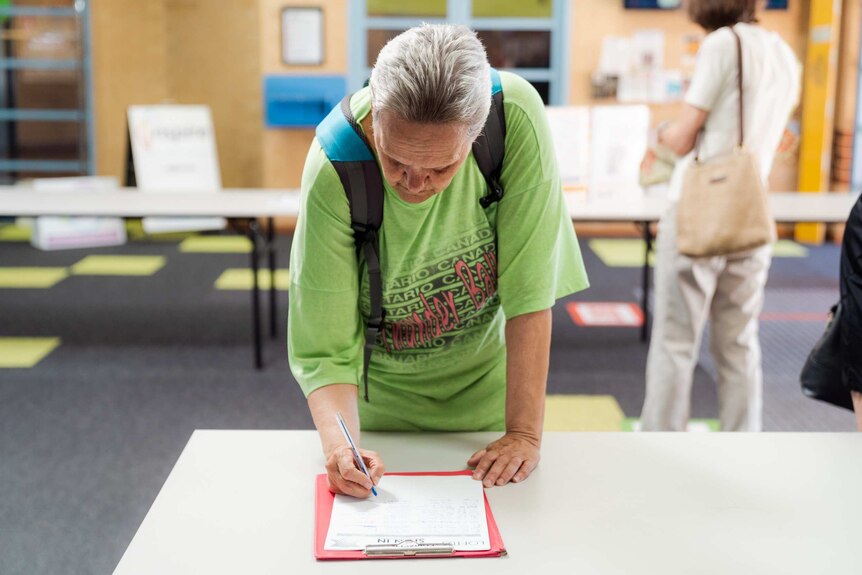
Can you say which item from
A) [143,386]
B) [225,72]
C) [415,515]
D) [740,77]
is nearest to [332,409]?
[415,515]

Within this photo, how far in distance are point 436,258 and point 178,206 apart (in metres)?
3.14

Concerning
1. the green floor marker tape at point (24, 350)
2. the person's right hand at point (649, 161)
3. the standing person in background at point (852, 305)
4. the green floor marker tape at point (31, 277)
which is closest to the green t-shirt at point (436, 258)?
the standing person in background at point (852, 305)

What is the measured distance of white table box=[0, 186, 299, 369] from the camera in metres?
4.31

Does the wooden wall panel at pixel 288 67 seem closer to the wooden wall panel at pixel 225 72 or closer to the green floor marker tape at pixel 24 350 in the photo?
the wooden wall panel at pixel 225 72

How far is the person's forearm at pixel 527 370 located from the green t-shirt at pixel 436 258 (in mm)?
30

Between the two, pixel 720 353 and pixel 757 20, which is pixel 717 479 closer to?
pixel 720 353

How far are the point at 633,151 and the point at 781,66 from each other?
4.96 feet

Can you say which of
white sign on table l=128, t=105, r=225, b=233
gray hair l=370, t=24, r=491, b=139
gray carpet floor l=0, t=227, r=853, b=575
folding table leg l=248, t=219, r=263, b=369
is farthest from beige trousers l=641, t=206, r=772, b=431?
white sign on table l=128, t=105, r=225, b=233

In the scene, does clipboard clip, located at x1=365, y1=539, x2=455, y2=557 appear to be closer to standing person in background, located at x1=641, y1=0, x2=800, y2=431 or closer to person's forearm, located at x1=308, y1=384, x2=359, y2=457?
person's forearm, located at x1=308, y1=384, x2=359, y2=457

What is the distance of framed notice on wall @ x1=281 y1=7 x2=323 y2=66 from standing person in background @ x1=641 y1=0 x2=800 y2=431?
4.68m

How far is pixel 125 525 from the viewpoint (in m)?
2.85

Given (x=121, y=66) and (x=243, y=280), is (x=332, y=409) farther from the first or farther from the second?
(x=121, y=66)

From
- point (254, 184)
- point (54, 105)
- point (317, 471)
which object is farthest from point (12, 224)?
point (317, 471)

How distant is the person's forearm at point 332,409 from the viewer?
1.54 metres
